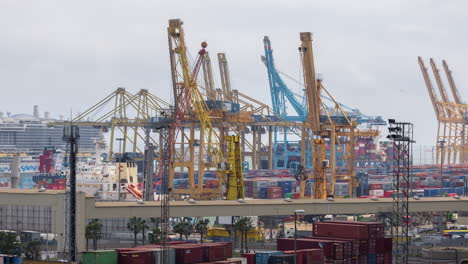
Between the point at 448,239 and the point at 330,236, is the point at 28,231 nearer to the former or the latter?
the point at 330,236

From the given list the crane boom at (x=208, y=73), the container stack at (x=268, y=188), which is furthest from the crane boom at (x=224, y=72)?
the container stack at (x=268, y=188)

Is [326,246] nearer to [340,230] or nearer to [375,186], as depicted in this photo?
[340,230]

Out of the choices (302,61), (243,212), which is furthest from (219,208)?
(302,61)

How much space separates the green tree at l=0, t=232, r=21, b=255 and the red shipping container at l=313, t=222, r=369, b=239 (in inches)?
723

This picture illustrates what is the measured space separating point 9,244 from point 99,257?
46.2 ft

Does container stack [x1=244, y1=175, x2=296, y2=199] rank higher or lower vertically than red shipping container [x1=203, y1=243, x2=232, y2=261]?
higher

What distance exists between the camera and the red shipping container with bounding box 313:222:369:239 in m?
59.9

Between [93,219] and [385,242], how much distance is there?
2040cm

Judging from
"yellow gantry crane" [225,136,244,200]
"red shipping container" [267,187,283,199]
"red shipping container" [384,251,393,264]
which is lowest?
"red shipping container" [384,251,393,264]

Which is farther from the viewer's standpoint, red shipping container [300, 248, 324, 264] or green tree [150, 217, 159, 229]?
green tree [150, 217, 159, 229]

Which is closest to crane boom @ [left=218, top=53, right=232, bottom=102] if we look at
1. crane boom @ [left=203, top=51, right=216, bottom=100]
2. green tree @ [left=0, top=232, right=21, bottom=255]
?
crane boom @ [left=203, top=51, right=216, bottom=100]

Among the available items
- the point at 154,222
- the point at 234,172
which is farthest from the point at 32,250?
Answer: the point at 234,172

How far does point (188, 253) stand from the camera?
54.0 meters

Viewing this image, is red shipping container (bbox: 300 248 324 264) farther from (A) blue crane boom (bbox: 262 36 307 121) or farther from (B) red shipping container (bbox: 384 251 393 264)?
(A) blue crane boom (bbox: 262 36 307 121)
